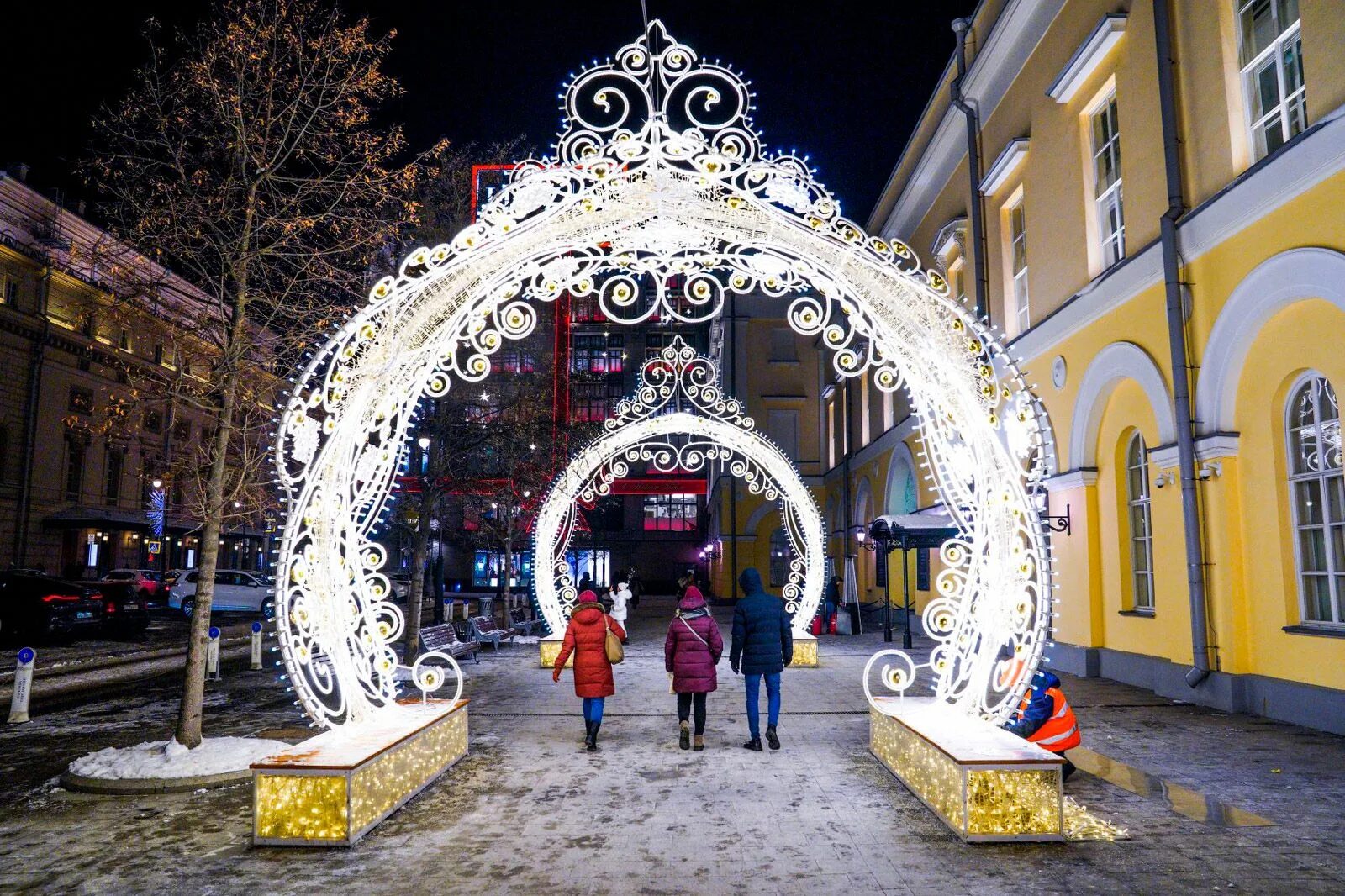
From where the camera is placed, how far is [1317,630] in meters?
8.77

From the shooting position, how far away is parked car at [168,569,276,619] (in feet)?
91.8

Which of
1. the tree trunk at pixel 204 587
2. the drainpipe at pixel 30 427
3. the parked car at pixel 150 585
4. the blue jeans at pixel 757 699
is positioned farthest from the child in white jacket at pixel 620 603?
the drainpipe at pixel 30 427

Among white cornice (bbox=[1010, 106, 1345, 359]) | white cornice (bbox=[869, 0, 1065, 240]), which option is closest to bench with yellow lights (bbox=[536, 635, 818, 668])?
white cornice (bbox=[1010, 106, 1345, 359])

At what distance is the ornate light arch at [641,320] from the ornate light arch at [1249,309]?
403 cm

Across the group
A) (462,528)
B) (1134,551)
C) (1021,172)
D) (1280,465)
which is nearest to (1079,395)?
(1134,551)

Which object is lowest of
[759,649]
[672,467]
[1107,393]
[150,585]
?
[150,585]

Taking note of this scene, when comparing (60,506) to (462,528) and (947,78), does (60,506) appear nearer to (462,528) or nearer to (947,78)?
(462,528)

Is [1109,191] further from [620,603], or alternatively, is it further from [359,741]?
[620,603]

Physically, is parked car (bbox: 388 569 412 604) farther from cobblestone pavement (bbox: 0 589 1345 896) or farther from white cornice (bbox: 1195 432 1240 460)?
white cornice (bbox: 1195 432 1240 460)

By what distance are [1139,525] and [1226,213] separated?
4714 millimetres

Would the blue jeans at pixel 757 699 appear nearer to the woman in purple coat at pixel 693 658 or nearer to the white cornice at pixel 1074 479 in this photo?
the woman in purple coat at pixel 693 658

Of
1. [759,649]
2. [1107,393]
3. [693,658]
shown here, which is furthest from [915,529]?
[693,658]

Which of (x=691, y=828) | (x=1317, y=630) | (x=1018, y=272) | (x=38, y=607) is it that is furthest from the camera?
(x=38, y=607)

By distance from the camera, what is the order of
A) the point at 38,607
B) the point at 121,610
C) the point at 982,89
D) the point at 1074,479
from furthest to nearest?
the point at 121,610
the point at 38,607
the point at 982,89
the point at 1074,479
